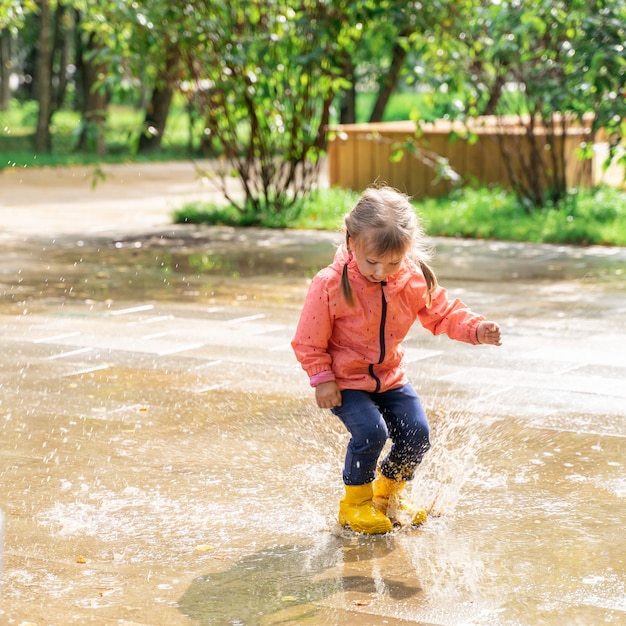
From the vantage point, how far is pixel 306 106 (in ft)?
41.7

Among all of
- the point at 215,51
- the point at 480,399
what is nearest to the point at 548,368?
the point at 480,399

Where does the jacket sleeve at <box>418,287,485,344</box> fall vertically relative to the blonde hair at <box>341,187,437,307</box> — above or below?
below

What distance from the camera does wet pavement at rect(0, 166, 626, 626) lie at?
11.1 feet

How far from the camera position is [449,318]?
13.4 feet

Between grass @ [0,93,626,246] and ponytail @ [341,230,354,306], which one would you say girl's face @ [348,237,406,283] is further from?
grass @ [0,93,626,246]


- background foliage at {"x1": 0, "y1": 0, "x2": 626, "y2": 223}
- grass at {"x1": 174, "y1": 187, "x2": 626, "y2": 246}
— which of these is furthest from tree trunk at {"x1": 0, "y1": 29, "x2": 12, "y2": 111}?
background foliage at {"x1": 0, "y1": 0, "x2": 626, "y2": 223}

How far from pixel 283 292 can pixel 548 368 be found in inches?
113

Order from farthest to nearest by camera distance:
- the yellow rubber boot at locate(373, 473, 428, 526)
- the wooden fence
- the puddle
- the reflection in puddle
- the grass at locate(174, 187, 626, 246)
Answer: the wooden fence, the grass at locate(174, 187, 626, 246), the yellow rubber boot at locate(373, 473, 428, 526), the puddle, the reflection in puddle

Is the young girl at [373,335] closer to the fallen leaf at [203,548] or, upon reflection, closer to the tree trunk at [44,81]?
the fallen leaf at [203,548]

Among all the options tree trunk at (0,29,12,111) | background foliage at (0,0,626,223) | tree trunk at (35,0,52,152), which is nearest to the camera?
background foliage at (0,0,626,223)

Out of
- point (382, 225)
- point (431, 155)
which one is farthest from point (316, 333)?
point (431, 155)

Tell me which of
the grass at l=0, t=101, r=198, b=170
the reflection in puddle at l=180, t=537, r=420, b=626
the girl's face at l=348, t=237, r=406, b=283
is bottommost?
the reflection in puddle at l=180, t=537, r=420, b=626

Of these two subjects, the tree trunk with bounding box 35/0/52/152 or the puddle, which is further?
the tree trunk with bounding box 35/0/52/152

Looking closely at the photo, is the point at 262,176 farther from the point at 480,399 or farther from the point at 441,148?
the point at 480,399
